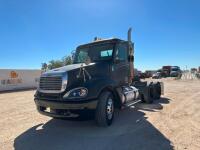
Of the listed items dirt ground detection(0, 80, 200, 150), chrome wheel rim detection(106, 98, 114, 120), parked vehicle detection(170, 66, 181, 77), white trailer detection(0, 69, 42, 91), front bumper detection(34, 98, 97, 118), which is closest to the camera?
dirt ground detection(0, 80, 200, 150)

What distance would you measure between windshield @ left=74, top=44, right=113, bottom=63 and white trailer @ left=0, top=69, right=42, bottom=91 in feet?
57.4

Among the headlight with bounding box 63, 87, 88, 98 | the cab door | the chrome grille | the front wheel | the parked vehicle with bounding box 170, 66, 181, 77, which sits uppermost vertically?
the parked vehicle with bounding box 170, 66, 181, 77

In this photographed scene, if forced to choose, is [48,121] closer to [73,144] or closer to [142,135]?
[73,144]

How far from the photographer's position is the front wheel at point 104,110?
622cm

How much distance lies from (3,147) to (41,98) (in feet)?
5.85

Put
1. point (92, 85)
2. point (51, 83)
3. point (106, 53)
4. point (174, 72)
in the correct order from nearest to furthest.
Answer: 1. point (92, 85)
2. point (51, 83)
3. point (106, 53)
4. point (174, 72)

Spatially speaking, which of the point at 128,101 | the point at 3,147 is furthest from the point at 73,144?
the point at 128,101

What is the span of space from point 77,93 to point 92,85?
0.52 metres

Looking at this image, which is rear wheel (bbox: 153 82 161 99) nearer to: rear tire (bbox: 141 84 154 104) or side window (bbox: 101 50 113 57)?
rear tire (bbox: 141 84 154 104)

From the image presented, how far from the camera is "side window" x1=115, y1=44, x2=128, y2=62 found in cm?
777

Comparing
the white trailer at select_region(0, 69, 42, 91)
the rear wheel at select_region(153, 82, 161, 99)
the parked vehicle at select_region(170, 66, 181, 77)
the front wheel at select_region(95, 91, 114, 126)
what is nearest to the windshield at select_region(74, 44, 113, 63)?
the front wheel at select_region(95, 91, 114, 126)

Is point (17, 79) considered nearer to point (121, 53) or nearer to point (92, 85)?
point (121, 53)

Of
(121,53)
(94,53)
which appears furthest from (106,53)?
(121,53)

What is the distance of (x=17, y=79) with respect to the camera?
82.3 ft
